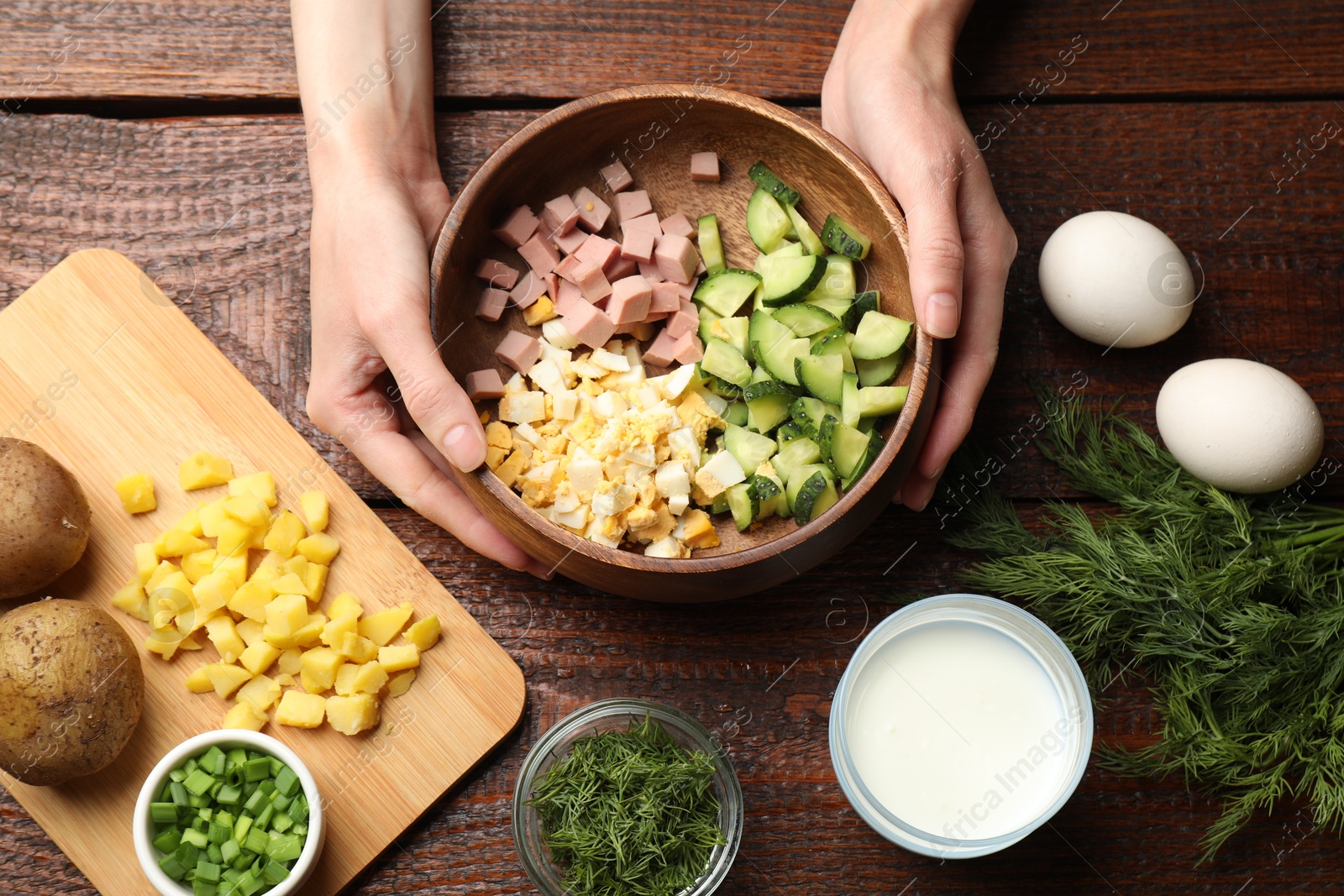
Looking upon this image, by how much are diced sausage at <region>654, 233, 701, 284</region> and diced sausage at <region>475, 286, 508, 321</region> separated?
28 centimetres

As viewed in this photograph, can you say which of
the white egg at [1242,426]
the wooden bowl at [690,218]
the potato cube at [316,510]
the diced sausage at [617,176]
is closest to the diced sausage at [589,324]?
the wooden bowl at [690,218]

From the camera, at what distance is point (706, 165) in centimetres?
163

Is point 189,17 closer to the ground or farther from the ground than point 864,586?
farther from the ground

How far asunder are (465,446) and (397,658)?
0.46 metres

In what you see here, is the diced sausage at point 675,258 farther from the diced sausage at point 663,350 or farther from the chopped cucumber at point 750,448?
the chopped cucumber at point 750,448

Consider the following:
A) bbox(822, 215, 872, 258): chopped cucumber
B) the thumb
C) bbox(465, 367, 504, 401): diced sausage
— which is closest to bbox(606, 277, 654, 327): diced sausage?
bbox(465, 367, 504, 401): diced sausage

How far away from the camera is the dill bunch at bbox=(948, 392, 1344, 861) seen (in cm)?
161

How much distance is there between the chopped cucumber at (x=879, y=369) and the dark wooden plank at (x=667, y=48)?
2.10 feet

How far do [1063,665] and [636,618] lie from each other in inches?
29.2

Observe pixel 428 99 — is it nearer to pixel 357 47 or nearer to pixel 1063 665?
pixel 357 47

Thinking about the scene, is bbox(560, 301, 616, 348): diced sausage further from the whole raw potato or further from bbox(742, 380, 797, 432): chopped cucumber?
the whole raw potato

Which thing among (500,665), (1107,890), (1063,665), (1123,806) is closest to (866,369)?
(1063,665)

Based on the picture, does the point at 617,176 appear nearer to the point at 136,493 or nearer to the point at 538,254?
the point at 538,254

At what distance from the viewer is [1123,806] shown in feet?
5.52
